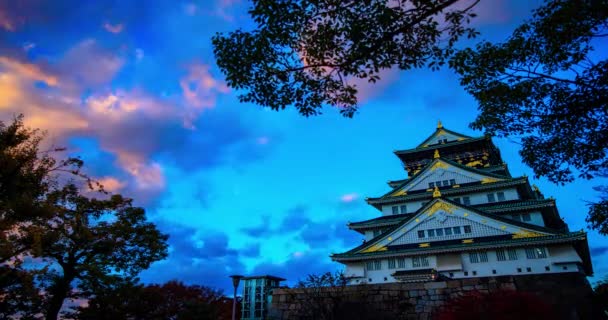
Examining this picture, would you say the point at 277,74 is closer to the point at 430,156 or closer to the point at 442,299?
the point at 442,299

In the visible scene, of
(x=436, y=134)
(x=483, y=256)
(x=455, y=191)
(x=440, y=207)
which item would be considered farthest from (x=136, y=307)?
(x=436, y=134)

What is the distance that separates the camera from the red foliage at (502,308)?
7.54 m

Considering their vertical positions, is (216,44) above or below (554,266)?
above

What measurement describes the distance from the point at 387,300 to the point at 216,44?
10306mm

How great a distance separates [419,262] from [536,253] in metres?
7.67

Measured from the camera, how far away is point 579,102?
7898 mm

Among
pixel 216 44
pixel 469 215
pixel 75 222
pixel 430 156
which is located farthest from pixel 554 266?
pixel 75 222

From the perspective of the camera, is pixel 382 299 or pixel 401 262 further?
pixel 401 262

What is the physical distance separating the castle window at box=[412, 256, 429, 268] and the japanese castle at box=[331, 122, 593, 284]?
0.12ft

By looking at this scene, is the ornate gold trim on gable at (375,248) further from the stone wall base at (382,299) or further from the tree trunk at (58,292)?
the tree trunk at (58,292)

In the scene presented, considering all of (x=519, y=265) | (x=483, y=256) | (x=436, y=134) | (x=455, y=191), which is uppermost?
(x=436, y=134)

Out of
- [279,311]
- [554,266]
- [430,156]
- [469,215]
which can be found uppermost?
[430,156]

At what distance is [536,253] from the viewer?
24.4 metres

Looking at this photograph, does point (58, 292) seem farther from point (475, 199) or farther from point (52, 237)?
point (475, 199)
